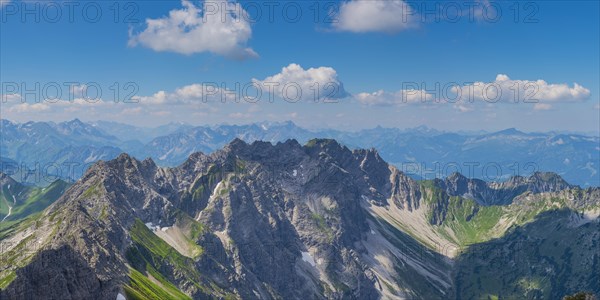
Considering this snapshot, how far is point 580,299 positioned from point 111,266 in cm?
15152

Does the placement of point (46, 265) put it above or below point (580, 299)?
below

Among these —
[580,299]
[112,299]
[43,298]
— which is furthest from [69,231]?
[580,299]

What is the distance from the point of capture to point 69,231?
188 meters

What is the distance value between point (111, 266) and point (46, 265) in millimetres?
42241

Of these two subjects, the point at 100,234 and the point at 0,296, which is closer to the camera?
the point at 0,296

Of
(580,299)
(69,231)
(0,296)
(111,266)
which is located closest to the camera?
(580,299)

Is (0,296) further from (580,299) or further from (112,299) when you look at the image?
(580,299)

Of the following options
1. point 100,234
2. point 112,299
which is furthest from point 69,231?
point 112,299

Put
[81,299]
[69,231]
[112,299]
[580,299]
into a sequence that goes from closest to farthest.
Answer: [580,299] < [81,299] < [112,299] < [69,231]

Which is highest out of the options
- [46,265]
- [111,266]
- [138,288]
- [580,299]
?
[580,299]

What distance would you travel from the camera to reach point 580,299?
66250mm

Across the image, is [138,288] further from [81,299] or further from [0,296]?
[0,296]

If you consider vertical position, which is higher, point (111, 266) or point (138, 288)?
point (111, 266)

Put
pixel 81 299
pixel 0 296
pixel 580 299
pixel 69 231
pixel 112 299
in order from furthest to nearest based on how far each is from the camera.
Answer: pixel 69 231, pixel 112 299, pixel 81 299, pixel 0 296, pixel 580 299
